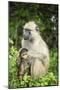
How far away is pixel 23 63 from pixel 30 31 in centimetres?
31

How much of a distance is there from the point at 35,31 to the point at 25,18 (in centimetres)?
15

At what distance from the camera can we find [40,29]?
2172mm

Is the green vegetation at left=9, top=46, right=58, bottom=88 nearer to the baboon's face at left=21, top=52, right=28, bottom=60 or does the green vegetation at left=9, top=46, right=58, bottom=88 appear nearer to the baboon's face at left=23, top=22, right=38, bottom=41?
the baboon's face at left=21, top=52, right=28, bottom=60

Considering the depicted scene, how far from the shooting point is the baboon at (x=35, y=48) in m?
2.13

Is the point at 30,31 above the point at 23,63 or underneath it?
above

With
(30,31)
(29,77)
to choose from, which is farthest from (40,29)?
(29,77)

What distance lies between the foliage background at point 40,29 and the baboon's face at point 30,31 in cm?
4

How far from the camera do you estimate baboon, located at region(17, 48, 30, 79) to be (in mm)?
2098

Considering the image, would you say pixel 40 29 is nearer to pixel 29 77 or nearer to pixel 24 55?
pixel 24 55

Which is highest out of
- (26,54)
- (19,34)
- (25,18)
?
(25,18)

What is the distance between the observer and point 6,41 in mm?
2078

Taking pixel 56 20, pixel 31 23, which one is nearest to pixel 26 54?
pixel 31 23

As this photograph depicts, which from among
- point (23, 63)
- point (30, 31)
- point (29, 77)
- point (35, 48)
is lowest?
point (29, 77)

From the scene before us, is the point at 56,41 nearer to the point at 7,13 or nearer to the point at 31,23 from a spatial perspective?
the point at 31,23
